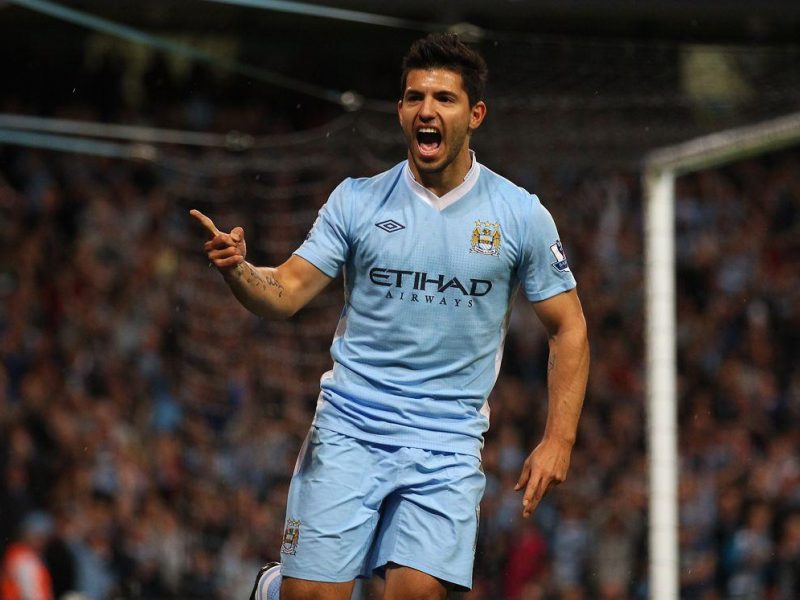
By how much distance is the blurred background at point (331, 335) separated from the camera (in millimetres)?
8688

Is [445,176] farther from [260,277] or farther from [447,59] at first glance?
[260,277]

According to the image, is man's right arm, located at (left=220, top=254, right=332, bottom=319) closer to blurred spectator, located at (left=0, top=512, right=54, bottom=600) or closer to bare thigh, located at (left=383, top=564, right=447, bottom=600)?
bare thigh, located at (left=383, top=564, right=447, bottom=600)

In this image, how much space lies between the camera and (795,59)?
27.2ft

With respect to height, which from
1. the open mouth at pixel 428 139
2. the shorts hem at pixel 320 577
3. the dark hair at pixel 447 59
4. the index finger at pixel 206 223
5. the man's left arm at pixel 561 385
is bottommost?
the shorts hem at pixel 320 577

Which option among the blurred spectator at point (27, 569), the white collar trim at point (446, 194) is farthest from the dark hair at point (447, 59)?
the blurred spectator at point (27, 569)

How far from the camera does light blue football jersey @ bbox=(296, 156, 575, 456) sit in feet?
14.3

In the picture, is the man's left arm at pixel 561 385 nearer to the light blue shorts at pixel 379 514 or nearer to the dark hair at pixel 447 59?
the light blue shorts at pixel 379 514

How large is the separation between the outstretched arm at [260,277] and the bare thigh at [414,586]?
84cm

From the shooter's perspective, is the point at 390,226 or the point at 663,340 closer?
the point at 390,226

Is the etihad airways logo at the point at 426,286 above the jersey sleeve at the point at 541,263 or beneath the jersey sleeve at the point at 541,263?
beneath

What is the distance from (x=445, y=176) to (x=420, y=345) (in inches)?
21.0

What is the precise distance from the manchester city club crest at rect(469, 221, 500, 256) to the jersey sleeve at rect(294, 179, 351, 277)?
39cm

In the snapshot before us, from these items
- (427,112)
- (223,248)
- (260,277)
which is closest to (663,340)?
(427,112)

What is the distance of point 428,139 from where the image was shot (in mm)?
4410
